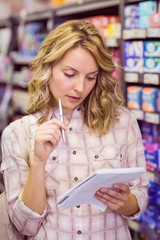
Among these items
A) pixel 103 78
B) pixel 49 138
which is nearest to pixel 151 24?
pixel 103 78

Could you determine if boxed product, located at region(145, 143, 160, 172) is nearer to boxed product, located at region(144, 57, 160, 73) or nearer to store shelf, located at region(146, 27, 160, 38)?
boxed product, located at region(144, 57, 160, 73)

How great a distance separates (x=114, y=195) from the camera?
1.56 metres

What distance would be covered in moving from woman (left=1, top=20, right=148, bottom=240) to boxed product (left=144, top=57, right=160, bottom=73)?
919 millimetres

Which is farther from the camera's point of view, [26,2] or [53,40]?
[26,2]

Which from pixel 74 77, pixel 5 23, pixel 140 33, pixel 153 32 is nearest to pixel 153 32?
pixel 153 32

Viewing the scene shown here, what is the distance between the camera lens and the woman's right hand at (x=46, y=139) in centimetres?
151

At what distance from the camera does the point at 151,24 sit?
2602 millimetres

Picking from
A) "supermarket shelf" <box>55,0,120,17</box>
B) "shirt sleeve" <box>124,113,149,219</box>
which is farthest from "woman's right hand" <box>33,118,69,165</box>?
"supermarket shelf" <box>55,0,120,17</box>

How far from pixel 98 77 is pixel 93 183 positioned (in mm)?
526

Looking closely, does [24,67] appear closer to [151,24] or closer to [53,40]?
[151,24]

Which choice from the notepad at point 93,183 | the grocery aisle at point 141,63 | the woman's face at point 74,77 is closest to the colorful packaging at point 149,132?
the grocery aisle at point 141,63

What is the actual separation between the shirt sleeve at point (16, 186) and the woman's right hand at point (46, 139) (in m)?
0.13

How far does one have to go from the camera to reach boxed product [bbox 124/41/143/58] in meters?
2.75

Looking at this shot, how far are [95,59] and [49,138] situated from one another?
395mm
